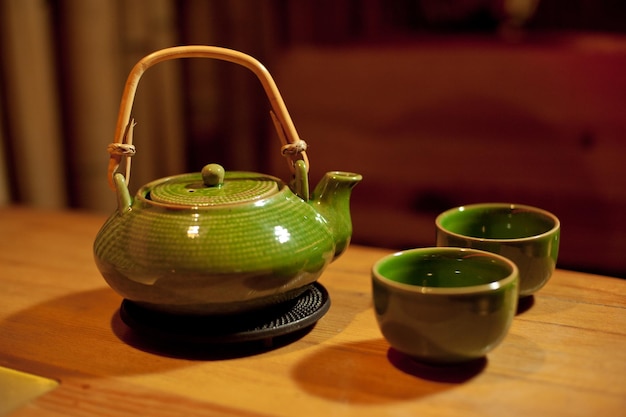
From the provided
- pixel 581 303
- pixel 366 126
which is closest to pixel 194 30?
Result: pixel 366 126

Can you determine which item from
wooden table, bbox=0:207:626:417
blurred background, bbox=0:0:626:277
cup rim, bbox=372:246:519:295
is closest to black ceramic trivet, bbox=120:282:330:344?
wooden table, bbox=0:207:626:417

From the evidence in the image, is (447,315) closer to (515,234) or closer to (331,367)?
(331,367)

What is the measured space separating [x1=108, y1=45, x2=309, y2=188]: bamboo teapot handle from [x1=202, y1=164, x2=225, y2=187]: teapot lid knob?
0.08 m

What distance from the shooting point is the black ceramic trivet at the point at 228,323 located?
722mm

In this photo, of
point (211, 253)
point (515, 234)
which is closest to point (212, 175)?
point (211, 253)

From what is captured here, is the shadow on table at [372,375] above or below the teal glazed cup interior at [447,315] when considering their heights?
below

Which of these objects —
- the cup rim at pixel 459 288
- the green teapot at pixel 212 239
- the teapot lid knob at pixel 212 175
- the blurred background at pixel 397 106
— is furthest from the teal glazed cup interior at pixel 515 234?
the blurred background at pixel 397 106

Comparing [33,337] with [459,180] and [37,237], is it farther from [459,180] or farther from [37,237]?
[459,180]

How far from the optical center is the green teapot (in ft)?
2.29

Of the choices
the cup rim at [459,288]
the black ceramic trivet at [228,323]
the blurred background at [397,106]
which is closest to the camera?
the cup rim at [459,288]

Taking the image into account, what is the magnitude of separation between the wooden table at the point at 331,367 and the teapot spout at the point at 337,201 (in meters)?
0.09

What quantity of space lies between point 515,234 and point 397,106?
2.97 ft

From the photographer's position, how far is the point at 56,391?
2.22 feet

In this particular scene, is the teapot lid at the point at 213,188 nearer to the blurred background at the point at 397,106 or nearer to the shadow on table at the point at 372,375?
the shadow on table at the point at 372,375
